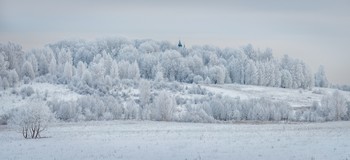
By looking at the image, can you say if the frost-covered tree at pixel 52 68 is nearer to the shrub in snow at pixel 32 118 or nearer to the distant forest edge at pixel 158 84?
the distant forest edge at pixel 158 84

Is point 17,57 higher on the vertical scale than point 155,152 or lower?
higher

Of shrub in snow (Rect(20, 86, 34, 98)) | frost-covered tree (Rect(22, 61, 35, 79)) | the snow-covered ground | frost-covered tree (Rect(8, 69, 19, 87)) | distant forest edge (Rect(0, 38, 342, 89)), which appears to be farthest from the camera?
distant forest edge (Rect(0, 38, 342, 89))

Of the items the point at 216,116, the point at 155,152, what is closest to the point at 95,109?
the point at 216,116

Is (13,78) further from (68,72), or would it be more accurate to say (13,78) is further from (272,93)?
(272,93)

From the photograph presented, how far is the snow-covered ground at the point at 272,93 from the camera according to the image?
125 metres

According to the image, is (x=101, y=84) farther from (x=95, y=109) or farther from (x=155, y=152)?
(x=155, y=152)

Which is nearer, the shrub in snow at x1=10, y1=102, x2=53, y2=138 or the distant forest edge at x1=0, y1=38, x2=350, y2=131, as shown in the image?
the shrub in snow at x1=10, y1=102, x2=53, y2=138

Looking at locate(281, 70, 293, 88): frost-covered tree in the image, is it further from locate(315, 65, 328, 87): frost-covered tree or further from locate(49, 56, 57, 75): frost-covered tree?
locate(49, 56, 57, 75): frost-covered tree

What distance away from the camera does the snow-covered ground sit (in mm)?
125131

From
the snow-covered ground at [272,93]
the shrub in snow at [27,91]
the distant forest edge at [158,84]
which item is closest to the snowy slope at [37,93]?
the shrub in snow at [27,91]

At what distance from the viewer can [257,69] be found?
528 feet

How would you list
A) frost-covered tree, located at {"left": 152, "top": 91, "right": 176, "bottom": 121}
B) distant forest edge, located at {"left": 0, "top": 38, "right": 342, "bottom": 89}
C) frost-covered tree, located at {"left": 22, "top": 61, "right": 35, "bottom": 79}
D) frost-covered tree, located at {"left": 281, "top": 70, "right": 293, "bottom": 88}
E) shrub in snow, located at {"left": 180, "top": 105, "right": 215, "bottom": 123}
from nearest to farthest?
shrub in snow, located at {"left": 180, "top": 105, "right": 215, "bottom": 123}
frost-covered tree, located at {"left": 152, "top": 91, "right": 176, "bottom": 121}
frost-covered tree, located at {"left": 22, "top": 61, "right": 35, "bottom": 79}
distant forest edge, located at {"left": 0, "top": 38, "right": 342, "bottom": 89}
frost-covered tree, located at {"left": 281, "top": 70, "right": 293, "bottom": 88}

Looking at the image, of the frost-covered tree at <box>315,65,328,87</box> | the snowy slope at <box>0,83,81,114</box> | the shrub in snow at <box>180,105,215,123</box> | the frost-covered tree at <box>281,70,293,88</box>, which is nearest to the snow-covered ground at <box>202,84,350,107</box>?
the frost-covered tree at <box>281,70,293,88</box>

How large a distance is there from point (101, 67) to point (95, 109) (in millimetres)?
50442
